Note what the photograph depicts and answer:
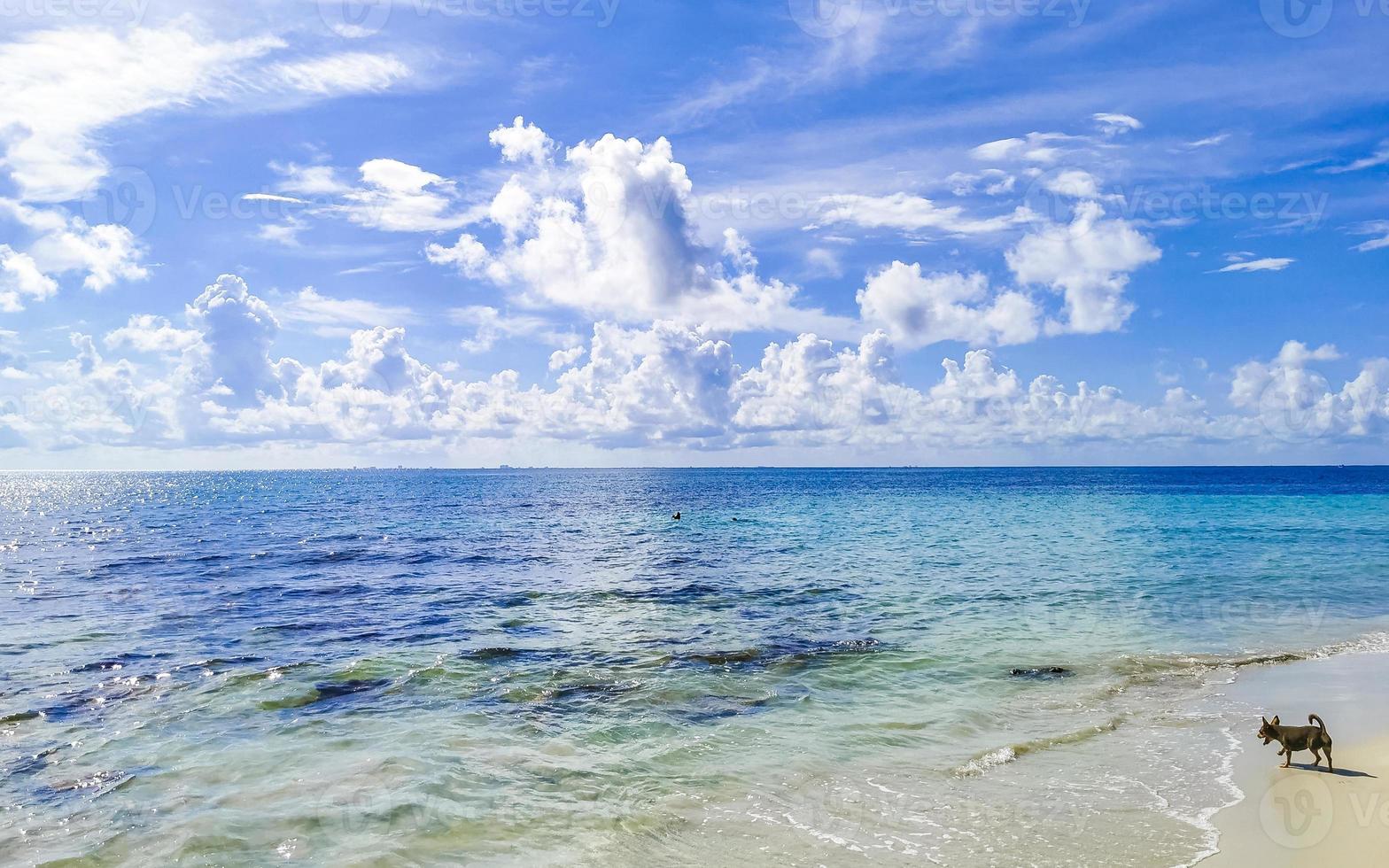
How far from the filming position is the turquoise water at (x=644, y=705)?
1067 centimetres

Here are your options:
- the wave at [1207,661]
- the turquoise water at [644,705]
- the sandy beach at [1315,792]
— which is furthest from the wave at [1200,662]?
the sandy beach at [1315,792]

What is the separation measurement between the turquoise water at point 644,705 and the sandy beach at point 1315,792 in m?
0.56

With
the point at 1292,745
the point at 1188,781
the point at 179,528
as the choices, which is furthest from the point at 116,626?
the point at 179,528

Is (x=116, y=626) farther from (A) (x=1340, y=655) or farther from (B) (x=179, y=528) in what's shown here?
(B) (x=179, y=528)

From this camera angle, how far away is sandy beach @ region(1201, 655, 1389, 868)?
9.56 m

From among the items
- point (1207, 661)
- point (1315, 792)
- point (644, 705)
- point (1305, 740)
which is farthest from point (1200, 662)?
point (644, 705)

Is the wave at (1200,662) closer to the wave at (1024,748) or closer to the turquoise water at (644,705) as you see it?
the wave at (1024,748)

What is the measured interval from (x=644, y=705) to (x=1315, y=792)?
11.6 meters

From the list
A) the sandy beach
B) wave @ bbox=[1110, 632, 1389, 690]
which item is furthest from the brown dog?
wave @ bbox=[1110, 632, 1389, 690]

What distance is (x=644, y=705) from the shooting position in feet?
54.2

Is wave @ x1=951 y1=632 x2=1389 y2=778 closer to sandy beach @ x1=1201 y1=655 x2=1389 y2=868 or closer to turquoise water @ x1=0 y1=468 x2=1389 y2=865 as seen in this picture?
turquoise water @ x1=0 y1=468 x2=1389 y2=865

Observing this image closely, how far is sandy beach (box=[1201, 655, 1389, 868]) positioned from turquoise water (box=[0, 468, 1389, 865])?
1.83ft

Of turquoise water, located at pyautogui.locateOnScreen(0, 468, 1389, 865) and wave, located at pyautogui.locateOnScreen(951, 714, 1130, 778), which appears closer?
turquoise water, located at pyautogui.locateOnScreen(0, 468, 1389, 865)

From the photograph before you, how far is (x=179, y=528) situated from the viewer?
Result: 66.4 metres
